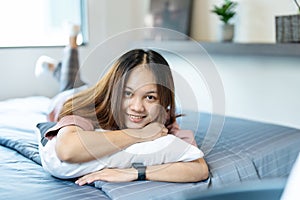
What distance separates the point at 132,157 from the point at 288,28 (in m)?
1.14

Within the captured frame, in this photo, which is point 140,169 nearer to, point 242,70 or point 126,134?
point 126,134

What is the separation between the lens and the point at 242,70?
2160mm

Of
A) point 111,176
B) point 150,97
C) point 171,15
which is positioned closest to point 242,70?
point 171,15

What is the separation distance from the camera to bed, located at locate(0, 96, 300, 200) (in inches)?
40.8

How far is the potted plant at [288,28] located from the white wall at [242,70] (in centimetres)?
14

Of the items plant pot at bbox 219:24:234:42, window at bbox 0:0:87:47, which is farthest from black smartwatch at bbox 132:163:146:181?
window at bbox 0:0:87:47

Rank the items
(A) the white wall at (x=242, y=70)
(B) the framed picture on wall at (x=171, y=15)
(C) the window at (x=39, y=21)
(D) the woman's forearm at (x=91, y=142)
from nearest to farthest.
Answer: (D) the woman's forearm at (x=91, y=142)
(A) the white wall at (x=242, y=70)
(C) the window at (x=39, y=21)
(B) the framed picture on wall at (x=171, y=15)

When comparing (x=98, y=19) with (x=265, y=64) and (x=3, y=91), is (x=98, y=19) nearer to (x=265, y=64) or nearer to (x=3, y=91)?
(x=3, y=91)

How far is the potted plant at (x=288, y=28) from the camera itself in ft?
5.83

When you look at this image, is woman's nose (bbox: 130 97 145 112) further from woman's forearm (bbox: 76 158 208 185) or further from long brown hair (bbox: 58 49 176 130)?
woman's forearm (bbox: 76 158 208 185)

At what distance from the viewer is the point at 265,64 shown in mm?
2037

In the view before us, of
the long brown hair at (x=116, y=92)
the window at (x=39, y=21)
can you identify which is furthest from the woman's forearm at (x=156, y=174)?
the window at (x=39, y=21)

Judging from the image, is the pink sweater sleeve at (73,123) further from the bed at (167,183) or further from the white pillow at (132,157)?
the bed at (167,183)

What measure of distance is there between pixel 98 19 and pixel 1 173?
5.63 ft
